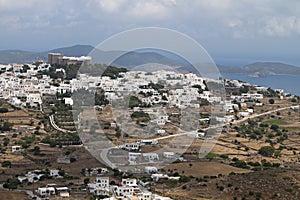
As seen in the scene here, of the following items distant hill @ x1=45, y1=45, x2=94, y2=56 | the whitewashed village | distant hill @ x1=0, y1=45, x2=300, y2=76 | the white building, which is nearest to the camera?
the white building

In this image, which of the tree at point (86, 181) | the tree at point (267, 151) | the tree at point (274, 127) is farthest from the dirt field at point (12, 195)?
the tree at point (274, 127)

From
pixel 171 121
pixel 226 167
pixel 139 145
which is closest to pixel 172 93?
pixel 171 121

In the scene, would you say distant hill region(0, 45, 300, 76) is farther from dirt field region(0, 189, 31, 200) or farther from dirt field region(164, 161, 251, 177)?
dirt field region(0, 189, 31, 200)

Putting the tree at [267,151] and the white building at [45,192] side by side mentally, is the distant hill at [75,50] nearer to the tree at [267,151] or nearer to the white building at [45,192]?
the tree at [267,151]

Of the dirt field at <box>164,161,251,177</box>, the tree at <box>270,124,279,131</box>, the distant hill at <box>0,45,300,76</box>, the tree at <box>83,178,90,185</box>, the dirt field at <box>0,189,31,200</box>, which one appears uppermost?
the distant hill at <box>0,45,300,76</box>

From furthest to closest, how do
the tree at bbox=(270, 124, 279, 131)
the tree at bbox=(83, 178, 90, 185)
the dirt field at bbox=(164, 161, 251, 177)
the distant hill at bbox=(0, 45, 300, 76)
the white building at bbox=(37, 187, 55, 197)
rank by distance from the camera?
the distant hill at bbox=(0, 45, 300, 76), the tree at bbox=(270, 124, 279, 131), the dirt field at bbox=(164, 161, 251, 177), the tree at bbox=(83, 178, 90, 185), the white building at bbox=(37, 187, 55, 197)

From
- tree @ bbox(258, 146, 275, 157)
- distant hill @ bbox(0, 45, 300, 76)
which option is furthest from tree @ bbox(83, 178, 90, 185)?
distant hill @ bbox(0, 45, 300, 76)

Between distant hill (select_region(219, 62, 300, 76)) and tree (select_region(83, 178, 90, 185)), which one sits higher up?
distant hill (select_region(219, 62, 300, 76))

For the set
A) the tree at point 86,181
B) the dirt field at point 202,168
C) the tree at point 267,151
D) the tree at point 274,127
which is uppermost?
the tree at point 274,127
